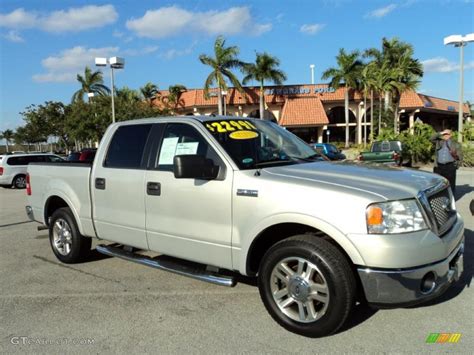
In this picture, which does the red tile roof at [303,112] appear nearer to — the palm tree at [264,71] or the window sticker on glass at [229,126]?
the palm tree at [264,71]

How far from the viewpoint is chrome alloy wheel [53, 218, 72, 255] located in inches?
230

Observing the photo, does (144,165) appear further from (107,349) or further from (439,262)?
(439,262)

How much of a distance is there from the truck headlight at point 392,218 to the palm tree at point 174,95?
45550mm

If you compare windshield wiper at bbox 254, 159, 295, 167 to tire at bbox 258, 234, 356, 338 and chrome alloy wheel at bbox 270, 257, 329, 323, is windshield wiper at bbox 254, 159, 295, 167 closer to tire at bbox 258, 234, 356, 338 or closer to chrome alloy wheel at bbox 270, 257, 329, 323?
tire at bbox 258, 234, 356, 338

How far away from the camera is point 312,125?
4559cm

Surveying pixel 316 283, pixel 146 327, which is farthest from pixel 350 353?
pixel 146 327

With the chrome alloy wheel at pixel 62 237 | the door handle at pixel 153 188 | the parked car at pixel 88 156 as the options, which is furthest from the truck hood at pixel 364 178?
the parked car at pixel 88 156

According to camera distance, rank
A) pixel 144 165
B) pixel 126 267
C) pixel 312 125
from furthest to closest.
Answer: pixel 312 125
pixel 126 267
pixel 144 165

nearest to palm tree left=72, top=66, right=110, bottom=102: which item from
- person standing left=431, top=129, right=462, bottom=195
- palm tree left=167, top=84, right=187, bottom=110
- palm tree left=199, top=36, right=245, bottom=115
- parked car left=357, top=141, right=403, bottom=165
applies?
palm tree left=167, top=84, right=187, bottom=110

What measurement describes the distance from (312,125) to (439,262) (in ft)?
142

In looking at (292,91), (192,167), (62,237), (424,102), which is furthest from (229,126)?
(424,102)

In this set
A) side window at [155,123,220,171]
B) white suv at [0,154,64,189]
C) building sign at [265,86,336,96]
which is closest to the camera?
side window at [155,123,220,171]

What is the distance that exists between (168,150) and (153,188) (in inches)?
17.3

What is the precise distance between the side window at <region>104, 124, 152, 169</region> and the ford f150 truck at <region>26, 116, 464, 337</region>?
0.02 metres
